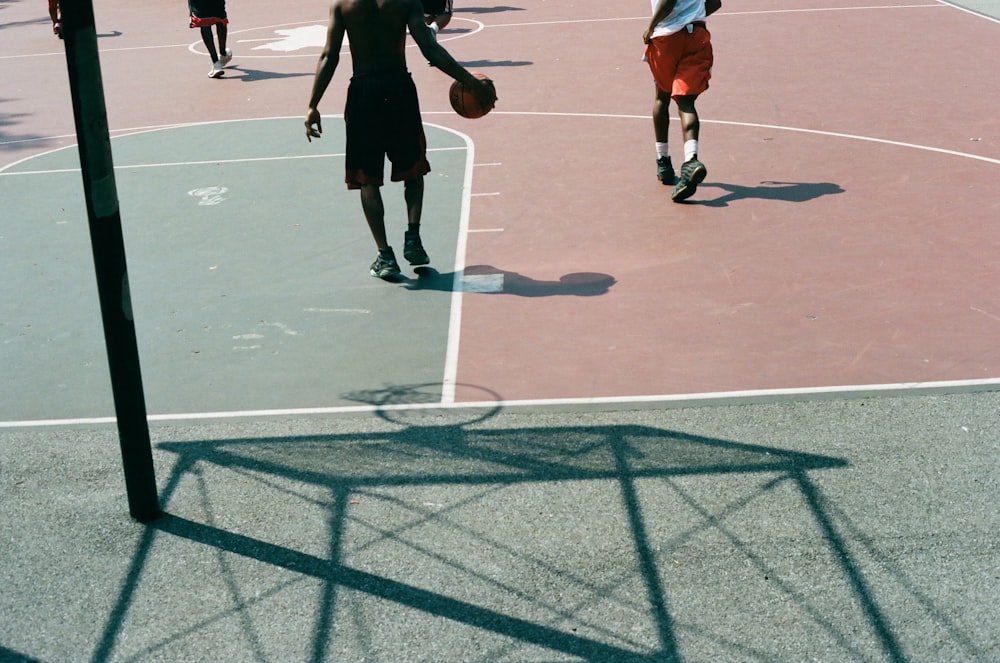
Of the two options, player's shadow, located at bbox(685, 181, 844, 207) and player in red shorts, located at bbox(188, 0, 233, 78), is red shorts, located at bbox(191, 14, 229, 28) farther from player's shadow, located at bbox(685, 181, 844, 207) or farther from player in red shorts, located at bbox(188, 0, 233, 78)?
player's shadow, located at bbox(685, 181, 844, 207)

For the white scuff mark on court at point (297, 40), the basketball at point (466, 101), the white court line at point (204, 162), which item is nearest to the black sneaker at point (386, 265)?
the basketball at point (466, 101)

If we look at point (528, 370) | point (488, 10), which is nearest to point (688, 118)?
point (528, 370)

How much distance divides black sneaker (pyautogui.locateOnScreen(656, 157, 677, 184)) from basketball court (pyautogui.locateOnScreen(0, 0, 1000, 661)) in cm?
18

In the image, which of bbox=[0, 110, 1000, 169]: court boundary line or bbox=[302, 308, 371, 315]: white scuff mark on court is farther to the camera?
bbox=[0, 110, 1000, 169]: court boundary line

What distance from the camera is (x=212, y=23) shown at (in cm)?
1716

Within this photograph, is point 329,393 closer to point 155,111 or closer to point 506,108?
point 506,108

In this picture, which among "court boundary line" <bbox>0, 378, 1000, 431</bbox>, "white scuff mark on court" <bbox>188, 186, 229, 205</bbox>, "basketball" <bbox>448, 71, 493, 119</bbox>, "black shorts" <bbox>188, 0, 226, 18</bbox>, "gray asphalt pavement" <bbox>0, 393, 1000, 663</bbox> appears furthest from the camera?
"black shorts" <bbox>188, 0, 226, 18</bbox>

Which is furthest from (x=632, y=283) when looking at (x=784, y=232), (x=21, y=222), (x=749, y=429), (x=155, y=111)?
(x=155, y=111)

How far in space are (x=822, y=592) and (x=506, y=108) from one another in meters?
10.1

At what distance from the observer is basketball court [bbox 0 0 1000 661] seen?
16.3ft

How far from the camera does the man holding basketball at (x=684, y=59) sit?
10.2m

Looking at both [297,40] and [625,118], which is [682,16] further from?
[297,40]

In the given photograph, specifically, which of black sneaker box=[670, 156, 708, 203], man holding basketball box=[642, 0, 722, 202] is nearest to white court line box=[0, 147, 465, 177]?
man holding basketball box=[642, 0, 722, 202]

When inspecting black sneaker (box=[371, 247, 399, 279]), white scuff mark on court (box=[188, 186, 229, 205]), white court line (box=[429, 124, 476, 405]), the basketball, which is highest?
the basketball
